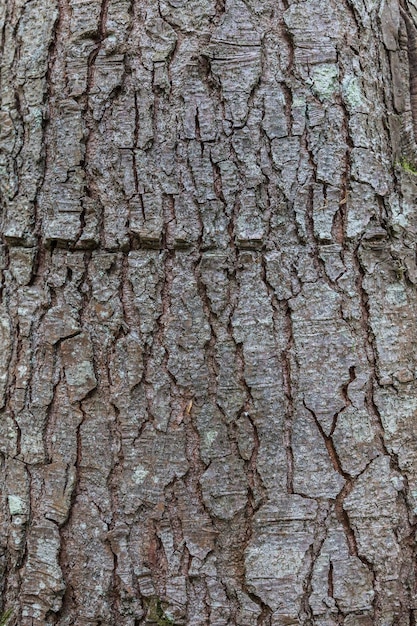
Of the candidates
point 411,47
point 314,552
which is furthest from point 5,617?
point 411,47

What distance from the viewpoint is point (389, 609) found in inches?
59.6

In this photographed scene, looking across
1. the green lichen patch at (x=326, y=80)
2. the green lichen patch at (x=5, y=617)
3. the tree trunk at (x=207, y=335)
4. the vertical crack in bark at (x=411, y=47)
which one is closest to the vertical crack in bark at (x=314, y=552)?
the tree trunk at (x=207, y=335)

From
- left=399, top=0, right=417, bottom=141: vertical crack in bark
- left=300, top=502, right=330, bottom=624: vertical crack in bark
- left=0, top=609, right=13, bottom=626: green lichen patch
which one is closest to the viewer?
left=300, top=502, right=330, bottom=624: vertical crack in bark

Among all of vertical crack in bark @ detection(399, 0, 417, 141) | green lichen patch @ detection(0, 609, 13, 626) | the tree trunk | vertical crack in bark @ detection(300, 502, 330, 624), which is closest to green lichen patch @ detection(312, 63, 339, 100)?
the tree trunk

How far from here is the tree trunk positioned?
4.89 ft

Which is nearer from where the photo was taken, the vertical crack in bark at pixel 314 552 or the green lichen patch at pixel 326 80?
the vertical crack in bark at pixel 314 552

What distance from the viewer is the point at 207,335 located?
1519 millimetres

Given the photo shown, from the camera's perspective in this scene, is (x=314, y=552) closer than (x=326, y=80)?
Yes

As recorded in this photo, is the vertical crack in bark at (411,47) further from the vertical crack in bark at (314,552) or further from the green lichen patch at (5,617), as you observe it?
the green lichen patch at (5,617)

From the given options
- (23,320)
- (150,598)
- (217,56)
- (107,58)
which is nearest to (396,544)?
(150,598)

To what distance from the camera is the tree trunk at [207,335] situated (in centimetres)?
149

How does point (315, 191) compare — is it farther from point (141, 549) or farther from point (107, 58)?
point (141, 549)

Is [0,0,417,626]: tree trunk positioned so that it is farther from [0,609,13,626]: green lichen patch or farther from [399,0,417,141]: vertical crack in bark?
[399,0,417,141]: vertical crack in bark

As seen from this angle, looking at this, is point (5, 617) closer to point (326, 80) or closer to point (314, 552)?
point (314, 552)
